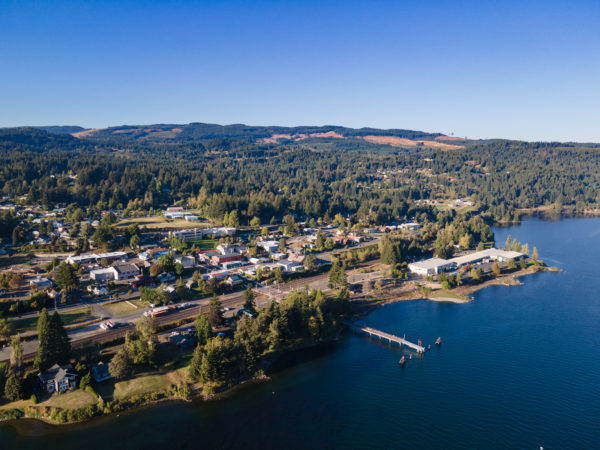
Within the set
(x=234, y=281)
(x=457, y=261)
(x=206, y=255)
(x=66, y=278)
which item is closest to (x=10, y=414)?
(x=66, y=278)

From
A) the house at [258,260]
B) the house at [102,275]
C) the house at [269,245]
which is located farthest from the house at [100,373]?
the house at [269,245]

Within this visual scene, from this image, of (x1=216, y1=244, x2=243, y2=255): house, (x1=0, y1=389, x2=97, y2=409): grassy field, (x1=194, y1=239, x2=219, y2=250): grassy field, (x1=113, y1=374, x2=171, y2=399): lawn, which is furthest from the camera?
(x1=194, y1=239, x2=219, y2=250): grassy field

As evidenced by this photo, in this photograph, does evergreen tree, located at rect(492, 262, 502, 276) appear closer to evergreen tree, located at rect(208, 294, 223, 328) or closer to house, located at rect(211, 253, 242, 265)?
house, located at rect(211, 253, 242, 265)

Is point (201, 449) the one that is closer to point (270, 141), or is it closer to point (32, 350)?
point (32, 350)

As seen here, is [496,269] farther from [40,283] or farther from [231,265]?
[40,283]

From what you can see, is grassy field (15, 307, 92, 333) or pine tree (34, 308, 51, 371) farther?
grassy field (15, 307, 92, 333)

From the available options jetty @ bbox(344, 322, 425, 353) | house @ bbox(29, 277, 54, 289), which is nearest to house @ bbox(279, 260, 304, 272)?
jetty @ bbox(344, 322, 425, 353)
